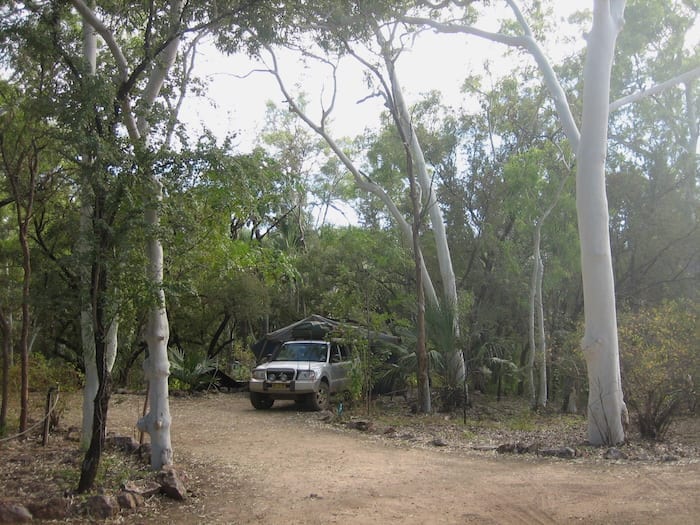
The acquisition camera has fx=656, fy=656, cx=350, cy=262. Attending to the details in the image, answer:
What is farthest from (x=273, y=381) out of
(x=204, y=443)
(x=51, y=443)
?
(x=51, y=443)

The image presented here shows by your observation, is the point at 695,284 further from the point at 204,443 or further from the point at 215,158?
the point at 215,158

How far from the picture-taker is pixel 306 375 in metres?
14.4

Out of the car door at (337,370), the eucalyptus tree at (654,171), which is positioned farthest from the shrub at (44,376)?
the eucalyptus tree at (654,171)

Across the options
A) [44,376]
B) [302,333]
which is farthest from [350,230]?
[44,376]

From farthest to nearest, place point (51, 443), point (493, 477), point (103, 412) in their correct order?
point (51, 443) < point (493, 477) < point (103, 412)

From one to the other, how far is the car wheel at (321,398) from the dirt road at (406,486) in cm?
362

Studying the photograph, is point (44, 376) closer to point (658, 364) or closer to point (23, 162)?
point (23, 162)

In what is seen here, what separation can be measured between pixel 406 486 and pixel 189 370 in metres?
12.0

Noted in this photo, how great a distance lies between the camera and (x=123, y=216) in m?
6.48

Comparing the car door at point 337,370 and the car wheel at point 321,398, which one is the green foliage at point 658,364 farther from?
the car wheel at point 321,398

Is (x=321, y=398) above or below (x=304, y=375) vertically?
below

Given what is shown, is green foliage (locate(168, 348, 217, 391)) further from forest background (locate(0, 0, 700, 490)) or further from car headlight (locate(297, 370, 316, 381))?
car headlight (locate(297, 370, 316, 381))

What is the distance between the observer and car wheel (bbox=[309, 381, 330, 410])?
47.3 ft

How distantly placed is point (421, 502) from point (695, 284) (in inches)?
614
